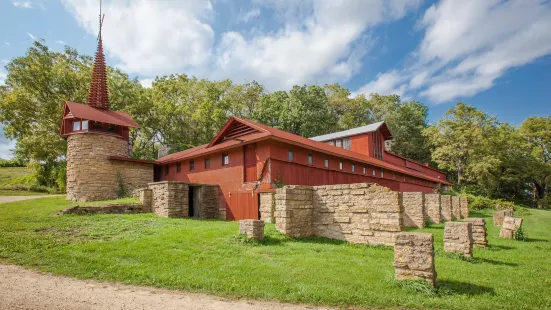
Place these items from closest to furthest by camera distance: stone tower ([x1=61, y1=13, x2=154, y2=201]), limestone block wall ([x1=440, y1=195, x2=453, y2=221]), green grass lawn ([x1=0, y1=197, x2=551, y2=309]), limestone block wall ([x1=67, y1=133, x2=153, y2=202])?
green grass lawn ([x1=0, y1=197, x2=551, y2=309]), limestone block wall ([x1=440, y1=195, x2=453, y2=221]), limestone block wall ([x1=67, y1=133, x2=153, y2=202]), stone tower ([x1=61, y1=13, x2=154, y2=201])

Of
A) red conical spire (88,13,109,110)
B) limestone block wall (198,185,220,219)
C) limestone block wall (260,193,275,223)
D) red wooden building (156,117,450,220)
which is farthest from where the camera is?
red conical spire (88,13,109,110)

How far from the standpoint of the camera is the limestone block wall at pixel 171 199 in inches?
648

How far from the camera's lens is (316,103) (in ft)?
149

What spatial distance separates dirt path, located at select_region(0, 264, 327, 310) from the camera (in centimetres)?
539

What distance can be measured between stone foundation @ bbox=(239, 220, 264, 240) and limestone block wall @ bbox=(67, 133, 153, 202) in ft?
58.0

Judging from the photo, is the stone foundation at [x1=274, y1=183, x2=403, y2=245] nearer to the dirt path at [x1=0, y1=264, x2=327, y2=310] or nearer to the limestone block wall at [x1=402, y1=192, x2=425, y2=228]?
the dirt path at [x1=0, y1=264, x2=327, y2=310]

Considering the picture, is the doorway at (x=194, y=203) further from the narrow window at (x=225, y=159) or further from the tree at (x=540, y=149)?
the tree at (x=540, y=149)

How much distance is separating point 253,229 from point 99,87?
25.3 m

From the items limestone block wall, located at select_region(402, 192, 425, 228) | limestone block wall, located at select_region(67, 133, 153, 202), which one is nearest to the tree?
limestone block wall, located at select_region(402, 192, 425, 228)

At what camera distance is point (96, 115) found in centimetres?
2503

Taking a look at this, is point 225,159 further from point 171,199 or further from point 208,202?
point 171,199

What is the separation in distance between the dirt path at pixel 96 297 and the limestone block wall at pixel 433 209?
15841 millimetres

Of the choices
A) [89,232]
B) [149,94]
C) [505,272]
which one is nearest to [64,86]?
[149,94]

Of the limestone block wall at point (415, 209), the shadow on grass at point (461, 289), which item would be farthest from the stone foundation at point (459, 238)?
the limestone block wall at point (415, 209)
